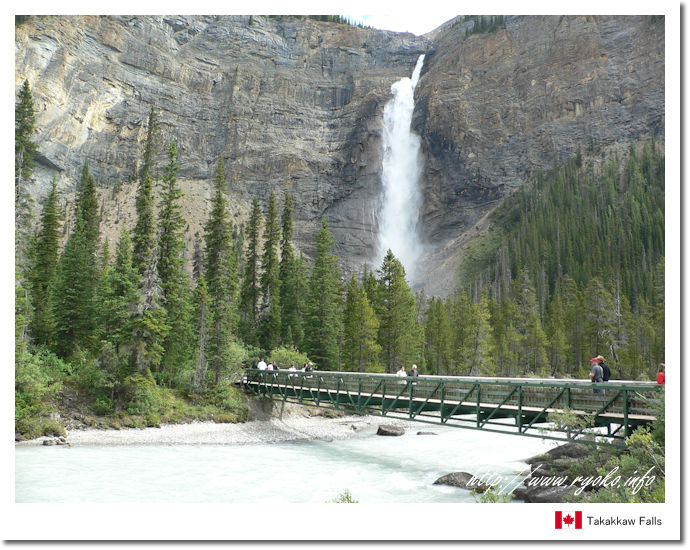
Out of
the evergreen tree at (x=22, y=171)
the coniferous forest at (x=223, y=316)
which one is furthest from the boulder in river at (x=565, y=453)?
the evergreen tree at (x=22, y=171)

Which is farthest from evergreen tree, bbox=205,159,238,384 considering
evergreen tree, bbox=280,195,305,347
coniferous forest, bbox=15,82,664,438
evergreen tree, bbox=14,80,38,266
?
evergreen tree, bbox=14,80,38,266

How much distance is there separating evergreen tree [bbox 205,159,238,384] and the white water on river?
910cm

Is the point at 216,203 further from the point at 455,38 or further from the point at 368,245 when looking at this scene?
the point at 455,38

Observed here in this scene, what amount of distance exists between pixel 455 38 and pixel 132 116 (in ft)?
245

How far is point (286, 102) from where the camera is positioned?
116 meters

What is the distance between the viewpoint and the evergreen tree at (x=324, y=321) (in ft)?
129

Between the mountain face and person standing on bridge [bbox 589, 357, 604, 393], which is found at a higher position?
the mountain face

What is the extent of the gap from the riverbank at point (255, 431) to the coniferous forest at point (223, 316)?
36.1 inches

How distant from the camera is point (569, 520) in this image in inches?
308

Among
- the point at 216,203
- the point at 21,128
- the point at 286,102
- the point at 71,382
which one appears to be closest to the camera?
the point at 21,128

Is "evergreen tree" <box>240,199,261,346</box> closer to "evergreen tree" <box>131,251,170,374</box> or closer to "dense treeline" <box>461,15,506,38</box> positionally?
"evergreen tree" <box>131,251,170,374</box>

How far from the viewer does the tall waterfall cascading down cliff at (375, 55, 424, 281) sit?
101819 mm

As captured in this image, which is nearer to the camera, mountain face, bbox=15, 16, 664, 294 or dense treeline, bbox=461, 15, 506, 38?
mountain face, bbox=15, 16, 664, 294

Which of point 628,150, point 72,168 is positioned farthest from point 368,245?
point 72,168
